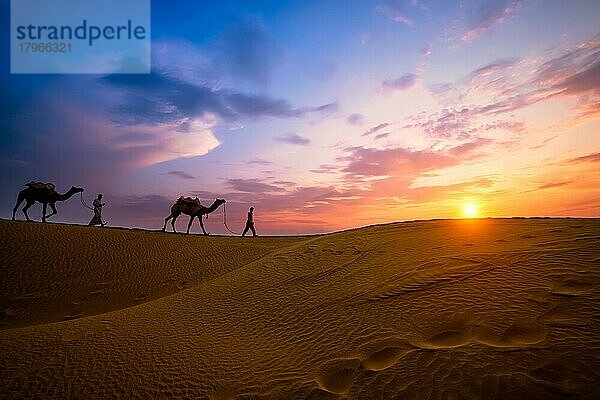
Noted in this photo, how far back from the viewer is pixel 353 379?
3.48 metres

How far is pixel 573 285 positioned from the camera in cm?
415

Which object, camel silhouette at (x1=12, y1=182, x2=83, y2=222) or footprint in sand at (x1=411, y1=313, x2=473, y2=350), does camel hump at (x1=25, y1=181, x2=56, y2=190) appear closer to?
camel silhouette at (x1=12, y1=182, x2=83, y2=222)

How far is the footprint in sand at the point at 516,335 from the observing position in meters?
3.36

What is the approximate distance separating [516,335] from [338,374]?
2.01 metres

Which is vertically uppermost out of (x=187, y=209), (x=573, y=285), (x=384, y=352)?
(x=187, y=209)

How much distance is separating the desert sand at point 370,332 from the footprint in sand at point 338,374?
0.02 m

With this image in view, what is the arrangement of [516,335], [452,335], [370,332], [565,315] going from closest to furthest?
[516,335] → [565,315] → [452,335] → [370,332]

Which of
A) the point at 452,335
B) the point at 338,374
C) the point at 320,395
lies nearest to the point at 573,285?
the point at 452,335

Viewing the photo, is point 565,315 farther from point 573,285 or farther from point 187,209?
point 187,209

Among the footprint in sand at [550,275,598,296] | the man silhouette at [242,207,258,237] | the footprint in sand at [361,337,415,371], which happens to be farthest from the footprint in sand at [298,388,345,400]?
the man silhouette at [242,207,258,237]

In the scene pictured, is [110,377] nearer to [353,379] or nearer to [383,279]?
[353,379]

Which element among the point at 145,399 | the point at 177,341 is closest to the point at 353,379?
the point at 145,399

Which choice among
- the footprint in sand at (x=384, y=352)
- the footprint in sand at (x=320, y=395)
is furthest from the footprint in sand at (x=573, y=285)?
the footprint in sand at (x=320, y=395)

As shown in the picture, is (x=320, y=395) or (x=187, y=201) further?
(x=187, y=201)
